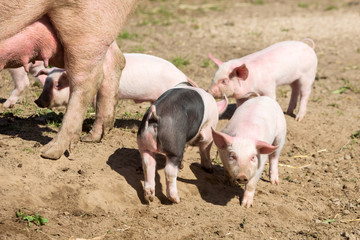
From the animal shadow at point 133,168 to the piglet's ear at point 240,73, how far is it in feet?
5.58

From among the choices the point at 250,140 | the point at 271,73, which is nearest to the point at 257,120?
the point at 250,140

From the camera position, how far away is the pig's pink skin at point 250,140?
438cm

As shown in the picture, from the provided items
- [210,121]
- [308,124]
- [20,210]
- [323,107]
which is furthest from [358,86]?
[20,210]

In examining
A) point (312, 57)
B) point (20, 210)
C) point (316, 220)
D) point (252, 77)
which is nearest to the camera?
point (20, 210)

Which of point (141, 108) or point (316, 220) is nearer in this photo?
point (316, 220)

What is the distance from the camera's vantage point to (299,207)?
15.4 feet

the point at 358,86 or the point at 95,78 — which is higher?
the point at 95,78

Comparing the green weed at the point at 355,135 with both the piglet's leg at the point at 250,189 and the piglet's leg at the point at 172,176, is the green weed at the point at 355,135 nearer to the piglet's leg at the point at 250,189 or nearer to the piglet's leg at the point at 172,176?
the piglet's leg at the point at 250,189

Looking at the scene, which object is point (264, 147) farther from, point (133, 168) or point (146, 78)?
point (146, 78)

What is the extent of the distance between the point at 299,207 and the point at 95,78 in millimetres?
1971

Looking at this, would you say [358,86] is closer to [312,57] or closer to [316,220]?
[312,57]

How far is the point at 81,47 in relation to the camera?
181 inches

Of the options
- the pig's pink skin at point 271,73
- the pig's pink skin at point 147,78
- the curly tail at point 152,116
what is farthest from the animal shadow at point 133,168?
the pig's pink skin at point 271,73

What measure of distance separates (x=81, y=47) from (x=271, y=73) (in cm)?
274
